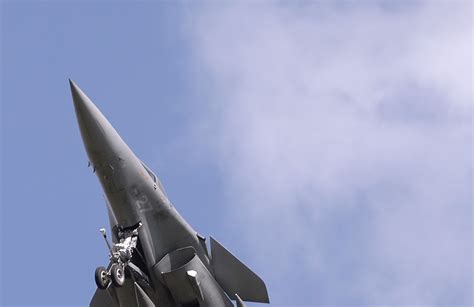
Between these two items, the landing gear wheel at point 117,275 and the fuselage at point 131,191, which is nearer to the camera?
the landing gear wheel at point 117,275

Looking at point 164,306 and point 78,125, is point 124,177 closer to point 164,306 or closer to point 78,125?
point 78,125

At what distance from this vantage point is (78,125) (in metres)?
22.0

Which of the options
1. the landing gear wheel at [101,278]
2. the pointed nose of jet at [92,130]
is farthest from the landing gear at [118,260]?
the pointed nose of jet at [92,130]

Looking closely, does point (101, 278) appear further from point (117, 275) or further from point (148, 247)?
point (148, 247)

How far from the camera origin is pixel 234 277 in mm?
23531

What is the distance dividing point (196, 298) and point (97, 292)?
2.52m

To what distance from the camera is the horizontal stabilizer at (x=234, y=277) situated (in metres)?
23.5

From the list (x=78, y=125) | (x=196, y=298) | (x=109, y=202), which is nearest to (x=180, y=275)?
(x=196, y=298)

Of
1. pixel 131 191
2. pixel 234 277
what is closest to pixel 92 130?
pixel 131 191

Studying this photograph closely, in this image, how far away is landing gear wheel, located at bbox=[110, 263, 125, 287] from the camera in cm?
2103

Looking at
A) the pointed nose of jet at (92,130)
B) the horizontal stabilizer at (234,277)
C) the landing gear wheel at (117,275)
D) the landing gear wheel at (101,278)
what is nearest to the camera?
the landing gear wheel at (101,278)

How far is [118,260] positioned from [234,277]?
3.04 metres

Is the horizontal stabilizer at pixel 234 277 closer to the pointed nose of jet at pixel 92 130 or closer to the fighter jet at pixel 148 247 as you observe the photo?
the fighter jet at pixel 148 247

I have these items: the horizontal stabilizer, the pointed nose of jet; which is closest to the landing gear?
the pointed nose of jet
